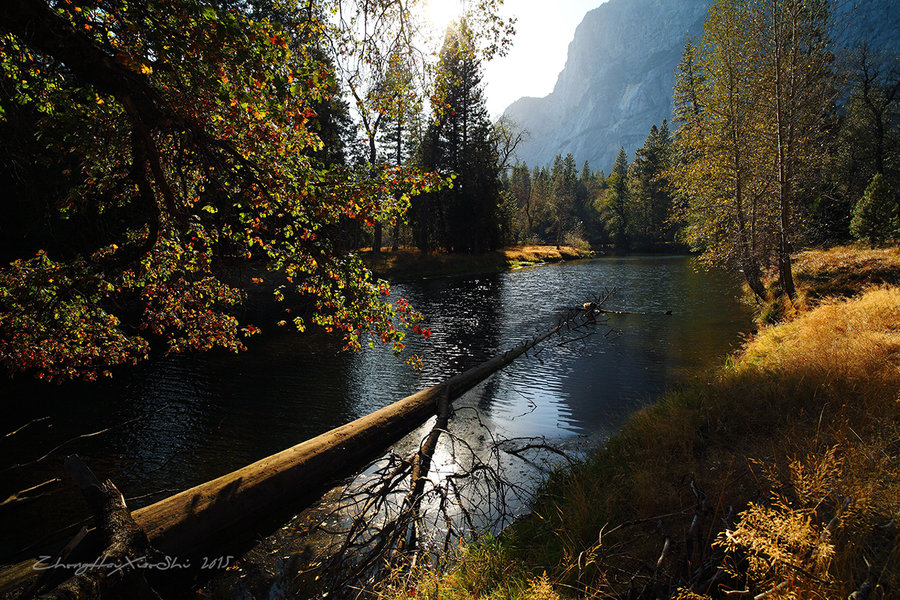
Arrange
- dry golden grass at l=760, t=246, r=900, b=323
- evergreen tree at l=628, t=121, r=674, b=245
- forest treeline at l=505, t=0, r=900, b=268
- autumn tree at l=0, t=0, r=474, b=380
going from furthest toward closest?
1. evergreen tree at l=628, t=121, r=674, b=245
2. forest treeline at l=505, t=0, r=900, b=268
3. dry golden grass at l=760, t=246, r=900, b=323
4. autumn tree at l=0, t=0, r=474, b=380

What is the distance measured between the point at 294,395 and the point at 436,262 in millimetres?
32311

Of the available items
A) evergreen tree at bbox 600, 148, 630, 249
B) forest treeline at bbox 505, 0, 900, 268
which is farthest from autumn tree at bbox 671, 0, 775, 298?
evergreen tree at bbox 600, 148, 630, 249

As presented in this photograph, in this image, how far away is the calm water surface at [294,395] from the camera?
290 inches

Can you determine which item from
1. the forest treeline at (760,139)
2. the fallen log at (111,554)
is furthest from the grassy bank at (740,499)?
the forest treeline at (760,139)

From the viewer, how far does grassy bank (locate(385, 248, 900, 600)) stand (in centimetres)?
304

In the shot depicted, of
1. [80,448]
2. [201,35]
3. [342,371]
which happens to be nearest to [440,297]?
[342,371]

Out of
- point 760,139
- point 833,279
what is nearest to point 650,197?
point 760,139

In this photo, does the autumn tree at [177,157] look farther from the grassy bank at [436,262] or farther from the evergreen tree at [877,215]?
the evergreen tree at [877,215]

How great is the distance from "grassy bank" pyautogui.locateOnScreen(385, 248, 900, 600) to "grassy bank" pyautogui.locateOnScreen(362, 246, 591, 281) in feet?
96.3

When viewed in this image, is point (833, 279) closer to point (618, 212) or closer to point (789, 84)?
point (789, 84)

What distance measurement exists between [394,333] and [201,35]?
3.46 meters

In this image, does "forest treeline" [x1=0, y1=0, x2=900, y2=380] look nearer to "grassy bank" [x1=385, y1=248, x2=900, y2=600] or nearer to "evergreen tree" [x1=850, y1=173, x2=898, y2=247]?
"grassy bank" [x1=385, y1=248, x2=900, y2=600]

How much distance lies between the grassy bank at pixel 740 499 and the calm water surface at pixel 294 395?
269 centimetres

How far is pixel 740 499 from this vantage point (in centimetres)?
461
